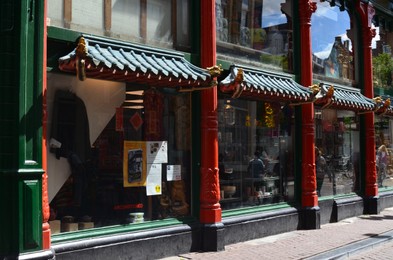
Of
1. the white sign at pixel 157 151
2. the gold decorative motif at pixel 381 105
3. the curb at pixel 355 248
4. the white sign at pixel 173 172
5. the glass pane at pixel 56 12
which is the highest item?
the glass pane at pixel 56 12

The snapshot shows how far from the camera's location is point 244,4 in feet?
32.6

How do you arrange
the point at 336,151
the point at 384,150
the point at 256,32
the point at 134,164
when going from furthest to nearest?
the point at 384,150 → the point at 336,151 → the point at 256,32 → the point at 134,164

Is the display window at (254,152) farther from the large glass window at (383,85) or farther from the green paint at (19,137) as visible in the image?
the large glass window at (383,85)

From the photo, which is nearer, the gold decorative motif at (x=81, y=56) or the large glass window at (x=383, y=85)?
the gold decorative motif at (x=81, y=56)

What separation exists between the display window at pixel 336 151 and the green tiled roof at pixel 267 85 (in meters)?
1.90

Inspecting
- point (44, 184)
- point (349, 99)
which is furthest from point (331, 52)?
point (44, 184)

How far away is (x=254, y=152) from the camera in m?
9.83

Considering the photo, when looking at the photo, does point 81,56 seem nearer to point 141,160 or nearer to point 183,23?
point 141,160

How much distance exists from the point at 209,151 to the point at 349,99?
5.12m

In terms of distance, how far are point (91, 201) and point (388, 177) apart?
1114 cm

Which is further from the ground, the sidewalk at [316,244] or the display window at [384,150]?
the display window at [384,150]

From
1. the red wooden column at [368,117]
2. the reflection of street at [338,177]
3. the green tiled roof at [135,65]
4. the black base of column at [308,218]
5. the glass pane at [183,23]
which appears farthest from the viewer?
the red wooden column at [368,117]

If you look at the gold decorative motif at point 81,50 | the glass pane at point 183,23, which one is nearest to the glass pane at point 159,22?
the glass pane at point 183,23

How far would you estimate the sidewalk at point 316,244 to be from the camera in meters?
7.76
